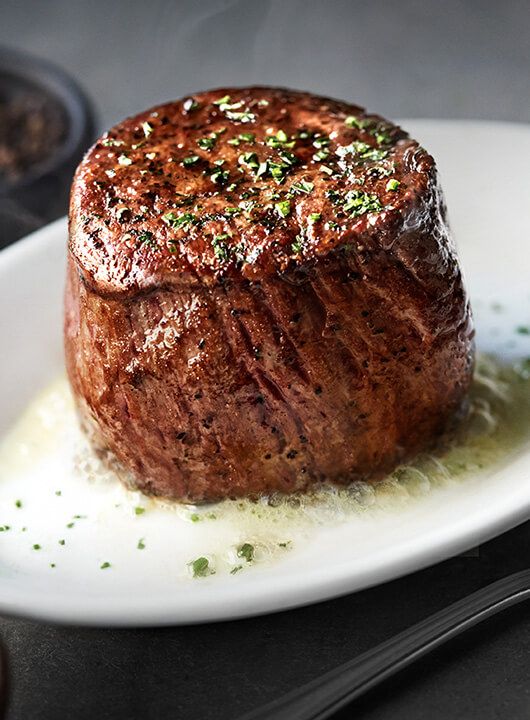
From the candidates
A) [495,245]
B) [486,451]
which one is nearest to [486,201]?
[495,245]

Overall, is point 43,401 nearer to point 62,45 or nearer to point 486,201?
point 486,201

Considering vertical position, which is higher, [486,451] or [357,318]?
[357,318]

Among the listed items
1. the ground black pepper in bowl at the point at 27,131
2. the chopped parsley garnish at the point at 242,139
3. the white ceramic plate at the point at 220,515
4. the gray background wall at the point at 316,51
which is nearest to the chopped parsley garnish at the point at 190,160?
the chopped parsley garnish at the point at 242,139

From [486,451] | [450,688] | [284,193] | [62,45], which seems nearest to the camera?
[450,688]

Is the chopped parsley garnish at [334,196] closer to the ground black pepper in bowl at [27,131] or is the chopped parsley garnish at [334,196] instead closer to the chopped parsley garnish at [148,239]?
the chopped parsley garnish at [148,239]

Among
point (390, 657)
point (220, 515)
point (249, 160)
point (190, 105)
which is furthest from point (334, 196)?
point (390, 657)

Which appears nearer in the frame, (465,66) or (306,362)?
(306,362)

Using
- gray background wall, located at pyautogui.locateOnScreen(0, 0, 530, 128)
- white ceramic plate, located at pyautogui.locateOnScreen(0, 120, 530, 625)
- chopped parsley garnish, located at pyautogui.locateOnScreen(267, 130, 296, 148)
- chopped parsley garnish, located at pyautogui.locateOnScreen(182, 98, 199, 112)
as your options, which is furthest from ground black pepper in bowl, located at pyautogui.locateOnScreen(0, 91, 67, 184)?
chopped parsley garnish, located at pyautogui.locateOnScreen(267, 130, 296, 148)

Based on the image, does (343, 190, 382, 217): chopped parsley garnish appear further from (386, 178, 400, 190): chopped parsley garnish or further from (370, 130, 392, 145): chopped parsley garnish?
(370, 130, 392, 145): chopped parsley garnish
